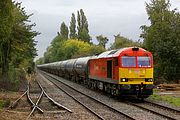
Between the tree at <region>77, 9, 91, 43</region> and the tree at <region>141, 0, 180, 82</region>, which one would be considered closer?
the tree at <region>141, 0, 180, 82</region>

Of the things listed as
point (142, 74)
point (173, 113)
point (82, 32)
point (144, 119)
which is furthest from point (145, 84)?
point (82, 32)

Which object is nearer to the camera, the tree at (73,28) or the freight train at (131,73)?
the freight train at (131,73)

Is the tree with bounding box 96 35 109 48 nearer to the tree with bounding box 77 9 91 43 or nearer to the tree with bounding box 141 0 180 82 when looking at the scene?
the tree with bounding box 77 9 91 43

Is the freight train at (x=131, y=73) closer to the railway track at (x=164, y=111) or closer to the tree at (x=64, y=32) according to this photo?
the railway track at (x=164, y=111)

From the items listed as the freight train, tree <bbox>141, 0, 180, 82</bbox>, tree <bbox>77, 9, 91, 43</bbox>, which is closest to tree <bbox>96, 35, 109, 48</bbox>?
tree <bbox>77, 9, 91, 43</bbox>

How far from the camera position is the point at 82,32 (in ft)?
447

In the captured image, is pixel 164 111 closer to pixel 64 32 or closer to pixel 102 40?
pixel 102 40

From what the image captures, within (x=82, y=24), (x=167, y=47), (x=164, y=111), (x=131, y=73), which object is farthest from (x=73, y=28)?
(x=164, y=111)

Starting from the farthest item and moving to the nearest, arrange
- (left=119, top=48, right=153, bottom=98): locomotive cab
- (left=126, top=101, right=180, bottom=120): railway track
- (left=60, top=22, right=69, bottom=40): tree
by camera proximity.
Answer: (left=60, top=22, right=69, bottom=40): tree → (left=119, top=48, right=153, bottom=98): locomotive cab → (left=126, top=101, right=180, bottom=120): railway track

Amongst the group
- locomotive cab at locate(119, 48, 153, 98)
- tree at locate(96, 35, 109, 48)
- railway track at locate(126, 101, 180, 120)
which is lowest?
railway track at locate(126, 101, 180, 120)

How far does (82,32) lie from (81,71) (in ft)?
309

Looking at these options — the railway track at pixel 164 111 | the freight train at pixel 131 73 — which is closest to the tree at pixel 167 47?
the freight train at pixel 131 73

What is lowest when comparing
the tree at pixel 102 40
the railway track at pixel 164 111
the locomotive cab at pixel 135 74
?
the railway track at pixel 164 111

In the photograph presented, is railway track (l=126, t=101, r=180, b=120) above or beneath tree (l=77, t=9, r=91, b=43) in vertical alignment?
beneath
